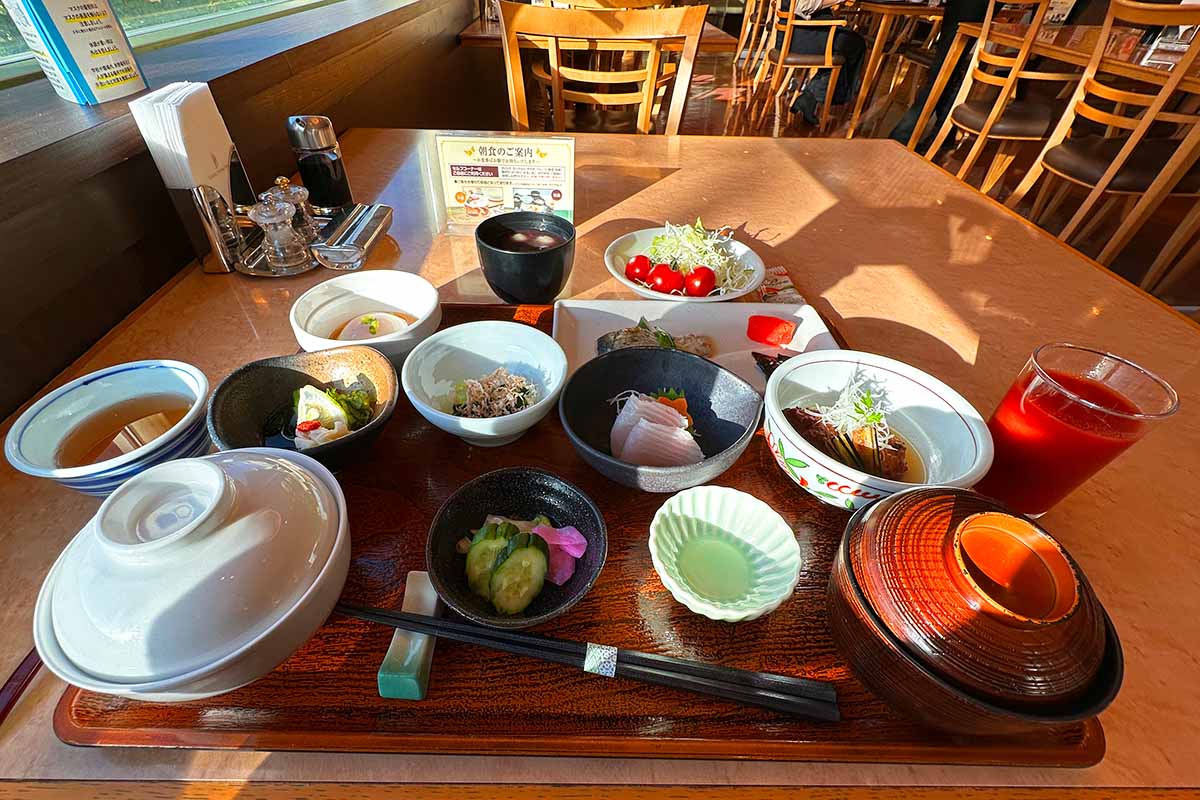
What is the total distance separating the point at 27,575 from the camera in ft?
2.40

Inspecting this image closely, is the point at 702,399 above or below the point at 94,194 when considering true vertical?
below

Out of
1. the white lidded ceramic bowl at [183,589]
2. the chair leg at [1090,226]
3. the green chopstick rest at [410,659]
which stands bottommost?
the chair leg at [1090,226]

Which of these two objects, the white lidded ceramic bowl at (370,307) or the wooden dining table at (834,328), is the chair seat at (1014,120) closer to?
the wooden dining table at (834,328)

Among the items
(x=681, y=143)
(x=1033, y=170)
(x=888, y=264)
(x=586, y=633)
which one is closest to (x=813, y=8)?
(x=1033, y=170)

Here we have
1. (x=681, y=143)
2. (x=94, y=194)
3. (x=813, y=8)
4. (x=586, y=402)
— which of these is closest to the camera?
(x=586, y=402)

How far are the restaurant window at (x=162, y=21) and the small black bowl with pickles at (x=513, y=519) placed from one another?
1579mm

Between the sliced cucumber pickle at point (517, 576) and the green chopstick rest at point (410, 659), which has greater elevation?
the sliced cucumber pickle at point (517, 576)

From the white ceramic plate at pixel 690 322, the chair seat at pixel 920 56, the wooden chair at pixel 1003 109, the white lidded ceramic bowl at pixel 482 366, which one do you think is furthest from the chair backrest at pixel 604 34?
the chair seat at pixel 920 56

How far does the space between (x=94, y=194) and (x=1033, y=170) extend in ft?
13.5

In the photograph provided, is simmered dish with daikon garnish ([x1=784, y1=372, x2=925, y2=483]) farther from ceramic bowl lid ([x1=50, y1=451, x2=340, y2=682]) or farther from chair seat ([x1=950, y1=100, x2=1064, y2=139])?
chair seat ([x1=950, y1=100, x2=1064, y2=139])

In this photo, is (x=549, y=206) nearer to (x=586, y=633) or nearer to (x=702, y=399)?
(x=702, y=399)

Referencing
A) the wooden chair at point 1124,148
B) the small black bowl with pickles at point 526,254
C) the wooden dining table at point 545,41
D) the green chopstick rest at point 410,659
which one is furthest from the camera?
the wooden chair at point 1124,148

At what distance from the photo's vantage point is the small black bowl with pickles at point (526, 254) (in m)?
1.15

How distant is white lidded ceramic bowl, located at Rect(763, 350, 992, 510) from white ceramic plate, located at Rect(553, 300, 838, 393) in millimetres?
194
